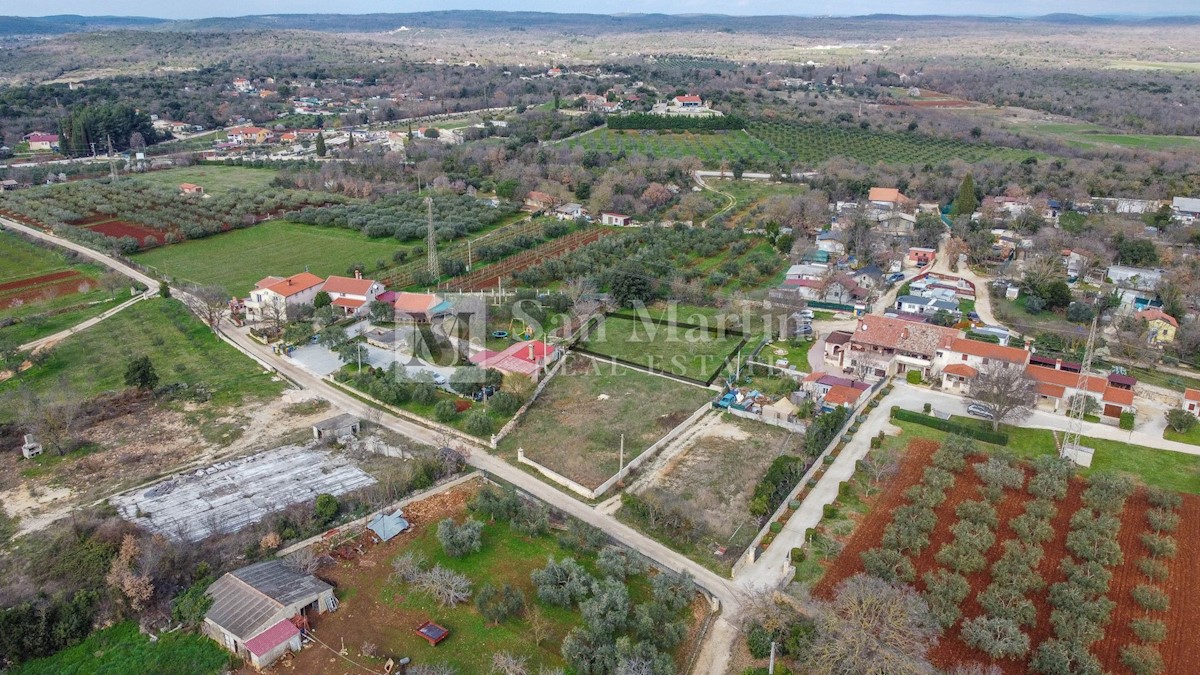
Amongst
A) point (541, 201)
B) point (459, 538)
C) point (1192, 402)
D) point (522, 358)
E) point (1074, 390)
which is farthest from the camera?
point (541, 201)

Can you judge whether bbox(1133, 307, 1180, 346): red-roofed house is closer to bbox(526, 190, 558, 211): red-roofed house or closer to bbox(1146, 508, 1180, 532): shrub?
bbox(1146, 508, 1180, 532): shrub

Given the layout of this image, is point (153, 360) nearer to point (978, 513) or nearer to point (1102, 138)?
point (978, 513)

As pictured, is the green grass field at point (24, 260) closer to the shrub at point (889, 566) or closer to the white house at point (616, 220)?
the white house at point (616, 220)

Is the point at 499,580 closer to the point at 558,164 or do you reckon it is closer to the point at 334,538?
the point at 334,538

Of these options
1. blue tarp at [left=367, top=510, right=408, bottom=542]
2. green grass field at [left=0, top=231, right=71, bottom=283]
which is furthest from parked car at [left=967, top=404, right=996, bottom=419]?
green grass field at [left=0, top=231, right=71, bottom=283]

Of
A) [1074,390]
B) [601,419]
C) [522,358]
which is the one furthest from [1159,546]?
[522,358]

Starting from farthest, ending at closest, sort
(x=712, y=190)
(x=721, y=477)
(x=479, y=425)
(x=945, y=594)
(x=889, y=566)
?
(x=712, y=190)
(x=479, y=425)
(x=721, y=477)
(x=889, y=566)
(x=945, y=594)

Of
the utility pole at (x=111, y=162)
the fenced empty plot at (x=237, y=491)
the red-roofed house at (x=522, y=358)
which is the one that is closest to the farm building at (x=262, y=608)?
the fenced empty plot at (x=237, y=491)
